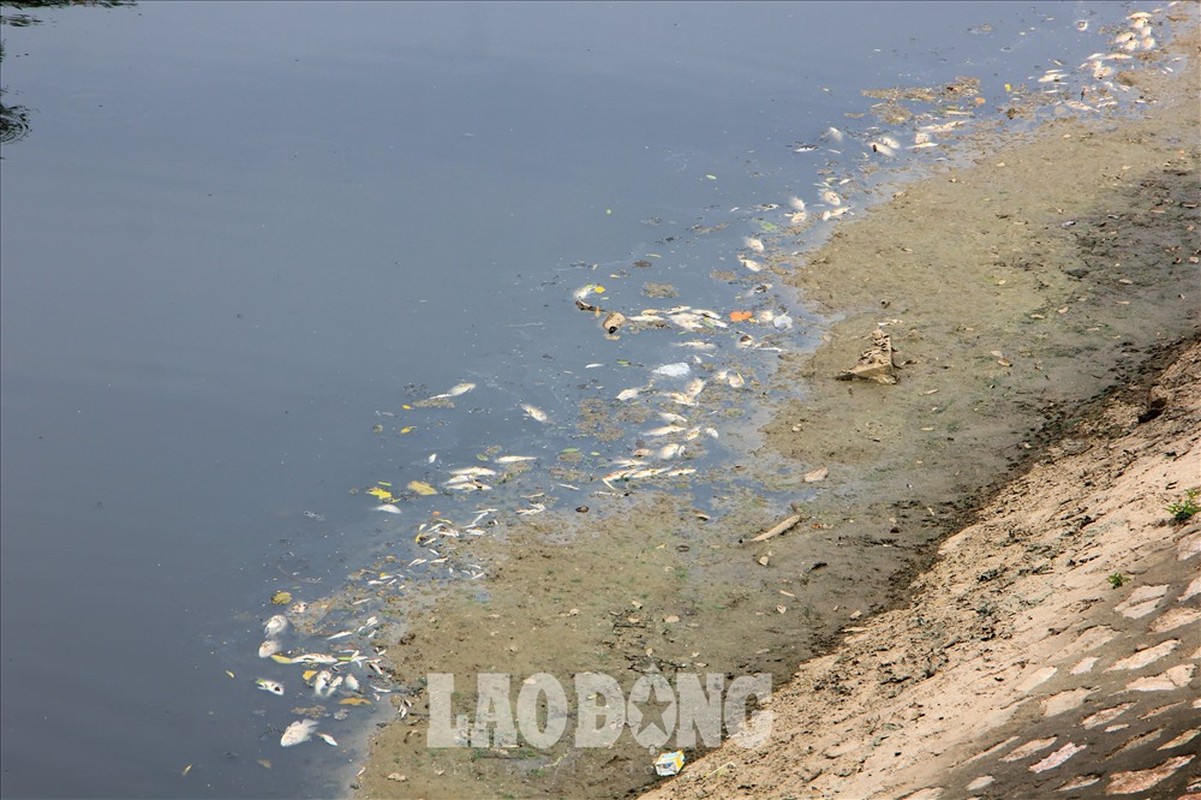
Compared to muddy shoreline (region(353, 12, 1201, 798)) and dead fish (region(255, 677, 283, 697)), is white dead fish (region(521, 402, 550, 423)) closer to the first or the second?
muddy shoreline (region(353, 12, 1201, 798))

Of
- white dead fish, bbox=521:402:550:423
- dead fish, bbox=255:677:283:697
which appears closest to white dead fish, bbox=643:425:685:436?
white dead fish, bbox=521:402:550:423

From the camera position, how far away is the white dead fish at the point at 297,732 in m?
6.27

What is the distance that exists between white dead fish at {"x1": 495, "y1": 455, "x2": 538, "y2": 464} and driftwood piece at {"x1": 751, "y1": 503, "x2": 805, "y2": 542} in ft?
5.02

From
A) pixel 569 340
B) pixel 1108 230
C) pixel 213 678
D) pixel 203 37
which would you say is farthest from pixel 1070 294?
pixel 203 37

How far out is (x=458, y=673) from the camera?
6.55 metres

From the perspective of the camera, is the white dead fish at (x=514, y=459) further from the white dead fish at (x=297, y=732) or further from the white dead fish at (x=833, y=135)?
the white dead fish at (x=833, y=135)

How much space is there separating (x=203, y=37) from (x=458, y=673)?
31.4 feet

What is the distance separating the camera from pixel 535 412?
856cm

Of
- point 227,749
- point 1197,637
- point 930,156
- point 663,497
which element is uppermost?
point 930,156

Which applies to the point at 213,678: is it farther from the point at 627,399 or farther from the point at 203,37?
the point at 203,37

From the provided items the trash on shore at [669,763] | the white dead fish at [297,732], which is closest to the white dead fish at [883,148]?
the trash on shore at [669,763]

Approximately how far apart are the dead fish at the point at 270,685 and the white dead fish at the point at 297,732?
0.23m

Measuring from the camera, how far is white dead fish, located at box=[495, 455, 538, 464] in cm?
810

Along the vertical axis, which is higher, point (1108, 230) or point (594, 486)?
point (1108, 230)
